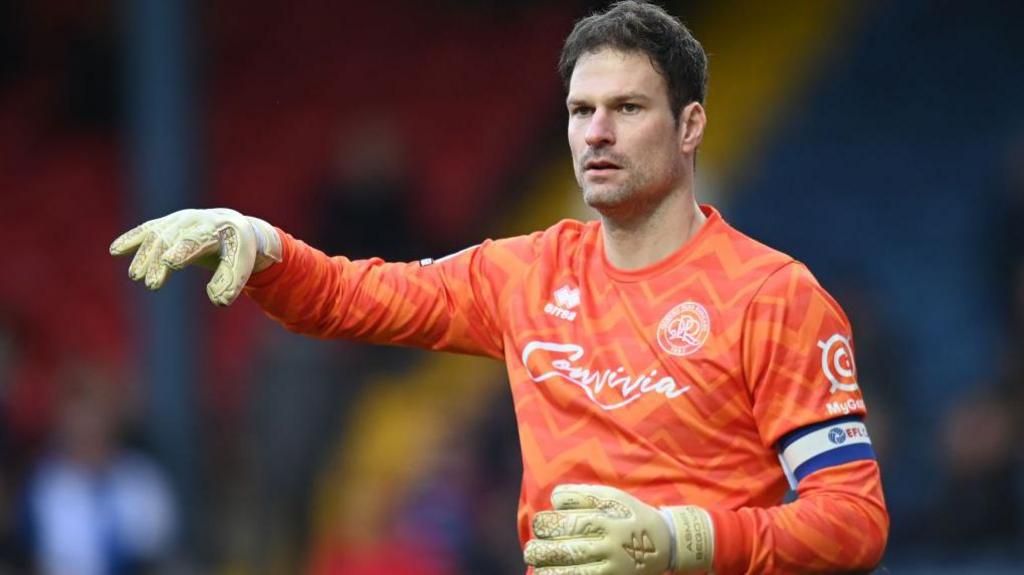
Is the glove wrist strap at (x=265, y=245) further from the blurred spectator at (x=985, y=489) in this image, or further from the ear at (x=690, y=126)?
the blurred spectator at (x=985, y=489)

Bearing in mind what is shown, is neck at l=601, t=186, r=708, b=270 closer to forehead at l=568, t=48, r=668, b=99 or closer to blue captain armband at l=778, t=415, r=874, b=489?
forehead at l=568, t=48, r=668, b=99

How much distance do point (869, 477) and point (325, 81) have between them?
9889mm

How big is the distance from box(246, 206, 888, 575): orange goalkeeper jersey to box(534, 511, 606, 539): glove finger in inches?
9.7

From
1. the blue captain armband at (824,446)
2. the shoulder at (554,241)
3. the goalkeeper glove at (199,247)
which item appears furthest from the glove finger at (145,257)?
the blue captain armband at (824,446)

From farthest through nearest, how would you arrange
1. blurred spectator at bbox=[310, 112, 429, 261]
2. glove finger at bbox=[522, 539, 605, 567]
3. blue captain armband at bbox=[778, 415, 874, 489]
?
blurred spectator at bbox=[310, 112, 429, 261] → blue captain armband at bbox=[778, 415, 874, 489] → glove finger at bbox=[522, 539, 605, 567]

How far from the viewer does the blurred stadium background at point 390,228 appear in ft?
27.4

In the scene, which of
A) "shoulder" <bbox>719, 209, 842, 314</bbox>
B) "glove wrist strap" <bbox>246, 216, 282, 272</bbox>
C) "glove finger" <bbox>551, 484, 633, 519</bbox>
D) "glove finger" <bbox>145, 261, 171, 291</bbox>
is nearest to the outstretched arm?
"glove wrist strap" <bbox>246, 216, 282, 272</bbox>

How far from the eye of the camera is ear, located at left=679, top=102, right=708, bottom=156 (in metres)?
3.82

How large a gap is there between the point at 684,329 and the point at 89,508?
500 centimetres

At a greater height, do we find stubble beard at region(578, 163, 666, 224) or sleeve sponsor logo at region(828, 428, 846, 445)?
stubble beard at region(578, 163, 666, 224)

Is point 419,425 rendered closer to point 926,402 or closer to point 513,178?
point 513,178

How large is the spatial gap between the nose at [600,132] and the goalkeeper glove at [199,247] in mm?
711

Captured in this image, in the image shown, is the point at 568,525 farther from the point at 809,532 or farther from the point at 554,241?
the point at 554,241

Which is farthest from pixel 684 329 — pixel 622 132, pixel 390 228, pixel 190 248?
pixel 390 228
